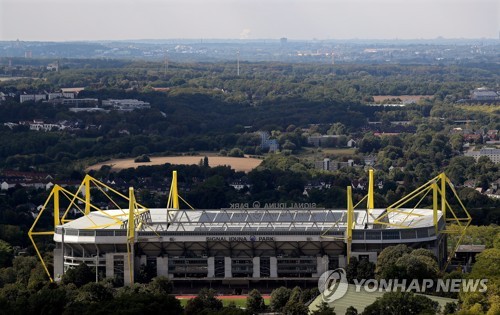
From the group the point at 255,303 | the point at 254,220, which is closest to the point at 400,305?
the point at 255,303

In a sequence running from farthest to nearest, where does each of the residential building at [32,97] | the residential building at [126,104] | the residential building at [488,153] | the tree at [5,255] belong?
the residential building at [32,97] < the residential building at [126,104] < the residential building at [488,153] < the tree at [5,255]

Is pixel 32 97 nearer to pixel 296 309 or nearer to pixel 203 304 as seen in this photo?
pixel 203 304

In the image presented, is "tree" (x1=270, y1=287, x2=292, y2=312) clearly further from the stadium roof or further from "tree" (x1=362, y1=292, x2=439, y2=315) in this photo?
the stadium roof

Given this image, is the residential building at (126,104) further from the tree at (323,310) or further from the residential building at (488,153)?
the tree at (323,310)

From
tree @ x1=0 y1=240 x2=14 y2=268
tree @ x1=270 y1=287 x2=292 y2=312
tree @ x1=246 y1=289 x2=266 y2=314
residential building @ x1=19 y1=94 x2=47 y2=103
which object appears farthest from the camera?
residential building @ x1=19 y1=94 x2=47 y2=103

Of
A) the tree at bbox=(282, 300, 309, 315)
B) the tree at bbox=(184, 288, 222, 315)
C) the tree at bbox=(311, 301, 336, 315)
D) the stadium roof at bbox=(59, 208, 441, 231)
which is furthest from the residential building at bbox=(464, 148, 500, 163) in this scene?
the tree at bbox=(311, 301, 336, 315)

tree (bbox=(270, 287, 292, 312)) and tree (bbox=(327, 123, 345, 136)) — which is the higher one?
tree (bbox=(270, 287, 292, 312))

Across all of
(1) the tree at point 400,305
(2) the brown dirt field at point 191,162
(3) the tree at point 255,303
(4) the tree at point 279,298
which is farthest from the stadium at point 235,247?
(2) the brown dirt field at point 191,162
